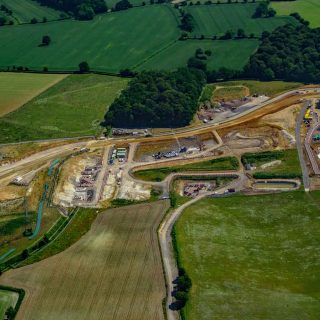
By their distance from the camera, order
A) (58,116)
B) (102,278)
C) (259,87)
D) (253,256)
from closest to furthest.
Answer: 1. (102,278)
2. (253,256)
3. (58,116)
4. (259,87)

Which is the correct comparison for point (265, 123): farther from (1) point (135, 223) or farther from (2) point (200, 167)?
(1) point (135, 223)

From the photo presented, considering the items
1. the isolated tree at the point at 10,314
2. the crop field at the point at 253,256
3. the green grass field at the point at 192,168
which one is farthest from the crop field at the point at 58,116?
the isolated tree at the point at 10,314

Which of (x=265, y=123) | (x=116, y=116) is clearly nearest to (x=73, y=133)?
(x=116, y=116)

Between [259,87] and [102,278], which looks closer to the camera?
[102,278]

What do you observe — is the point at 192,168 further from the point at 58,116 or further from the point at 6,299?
the point at 6,299

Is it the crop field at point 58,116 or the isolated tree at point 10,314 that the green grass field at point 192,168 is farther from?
the isolated tree at point 10,314

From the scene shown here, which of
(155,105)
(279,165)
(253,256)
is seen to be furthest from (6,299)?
(155,105)
